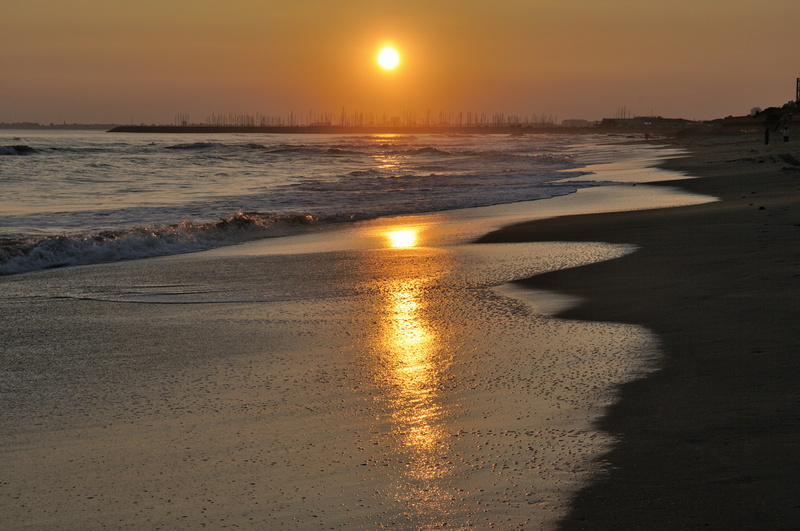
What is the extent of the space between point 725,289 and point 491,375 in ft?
12.7

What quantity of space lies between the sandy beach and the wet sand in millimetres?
22

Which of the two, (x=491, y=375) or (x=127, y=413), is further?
(x=491, y=375)

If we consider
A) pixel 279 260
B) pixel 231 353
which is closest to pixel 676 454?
pixel 231 353

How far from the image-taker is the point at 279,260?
13406mm

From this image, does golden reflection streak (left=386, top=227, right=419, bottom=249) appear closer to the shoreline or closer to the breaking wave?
the breaking wave

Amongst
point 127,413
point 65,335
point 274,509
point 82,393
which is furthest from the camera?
point 65,335

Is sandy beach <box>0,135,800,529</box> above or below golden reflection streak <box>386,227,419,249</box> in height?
below

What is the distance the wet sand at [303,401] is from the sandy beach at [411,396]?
22 mm

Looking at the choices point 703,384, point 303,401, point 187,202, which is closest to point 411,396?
point 303,401

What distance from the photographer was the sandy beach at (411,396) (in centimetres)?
401

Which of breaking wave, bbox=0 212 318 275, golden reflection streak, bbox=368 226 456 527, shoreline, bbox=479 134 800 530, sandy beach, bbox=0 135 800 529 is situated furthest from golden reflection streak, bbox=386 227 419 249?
shoreline, bbox=479 134 800 530

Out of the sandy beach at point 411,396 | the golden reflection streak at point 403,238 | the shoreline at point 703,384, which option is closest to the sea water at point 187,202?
the golden reflection streak at point 403,238

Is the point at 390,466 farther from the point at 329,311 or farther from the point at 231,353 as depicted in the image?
the point at 329,311

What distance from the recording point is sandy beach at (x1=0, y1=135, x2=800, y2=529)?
4008mm
